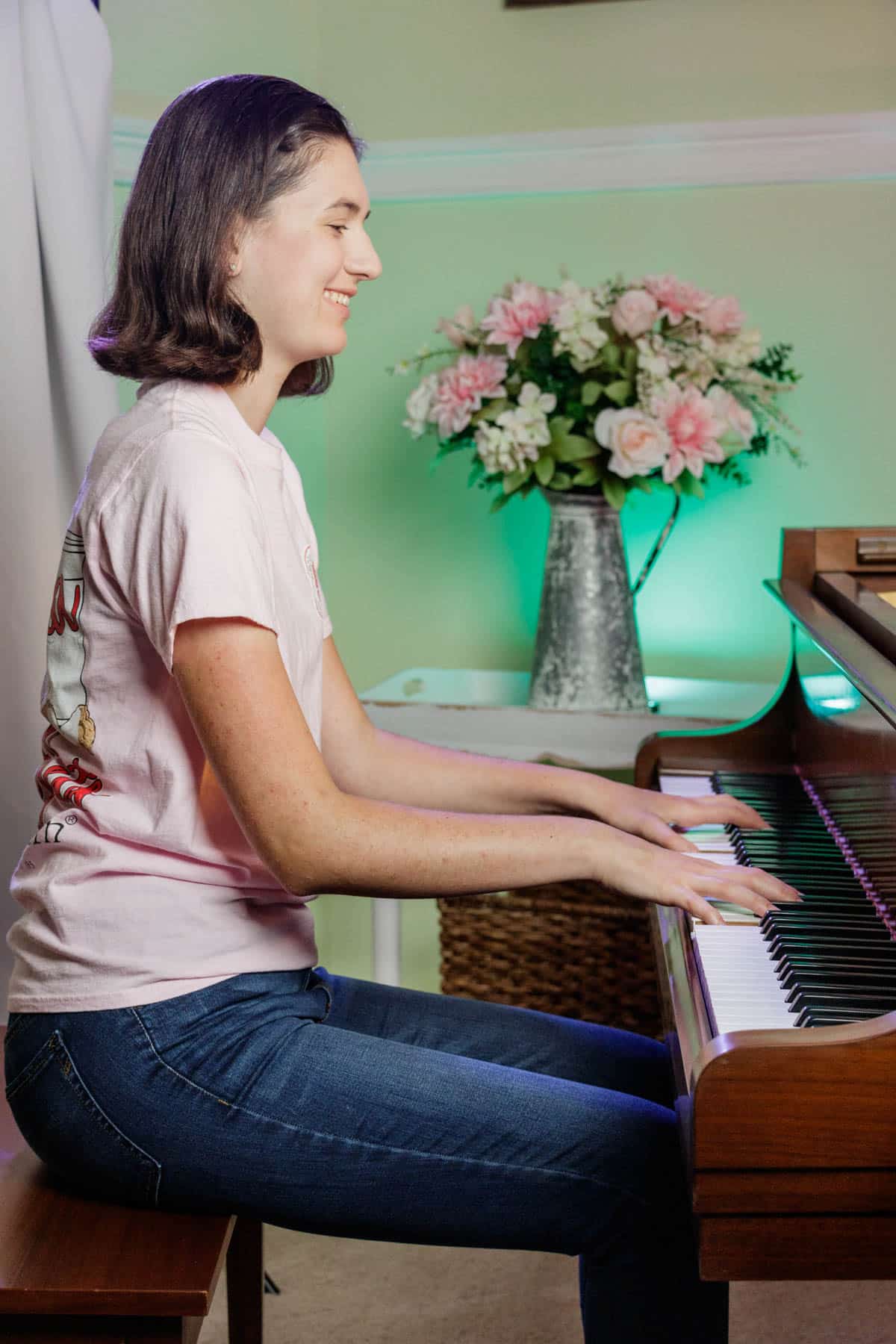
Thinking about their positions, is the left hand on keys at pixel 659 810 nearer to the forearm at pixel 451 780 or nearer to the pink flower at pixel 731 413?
the forearm at pixel 451 780

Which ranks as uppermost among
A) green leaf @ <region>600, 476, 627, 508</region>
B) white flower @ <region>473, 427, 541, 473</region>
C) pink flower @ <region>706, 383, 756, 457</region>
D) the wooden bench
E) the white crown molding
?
the white crown molding

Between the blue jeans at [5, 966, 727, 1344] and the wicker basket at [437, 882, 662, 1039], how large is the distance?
946 millimetres

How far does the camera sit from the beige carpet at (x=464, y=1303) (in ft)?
5.60

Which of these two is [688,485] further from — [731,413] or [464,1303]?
[464,1303]

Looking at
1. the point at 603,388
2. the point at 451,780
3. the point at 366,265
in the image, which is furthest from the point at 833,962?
→ the point at 603,388

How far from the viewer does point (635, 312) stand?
1863 millimetres

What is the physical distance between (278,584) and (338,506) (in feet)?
4.62

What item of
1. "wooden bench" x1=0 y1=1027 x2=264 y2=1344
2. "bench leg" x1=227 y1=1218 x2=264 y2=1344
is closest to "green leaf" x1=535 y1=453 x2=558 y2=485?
"bench leg" x1=227 y1=1218 x2=264 y2=1344

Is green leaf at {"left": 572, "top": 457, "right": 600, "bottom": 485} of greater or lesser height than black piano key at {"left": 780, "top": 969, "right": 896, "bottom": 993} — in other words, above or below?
above

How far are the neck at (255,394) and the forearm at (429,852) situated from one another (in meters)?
0.37

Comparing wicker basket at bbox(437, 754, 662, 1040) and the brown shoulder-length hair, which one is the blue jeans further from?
wicker basket at bbox(437, 754, 662, 1040)

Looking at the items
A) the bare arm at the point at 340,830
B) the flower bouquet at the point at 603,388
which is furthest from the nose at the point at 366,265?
the flower bouquet at the point at 603,388

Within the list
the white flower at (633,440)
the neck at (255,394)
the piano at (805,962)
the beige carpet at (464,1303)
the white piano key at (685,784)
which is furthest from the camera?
the white flower at (633,440)

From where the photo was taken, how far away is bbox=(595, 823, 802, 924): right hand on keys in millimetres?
1035
